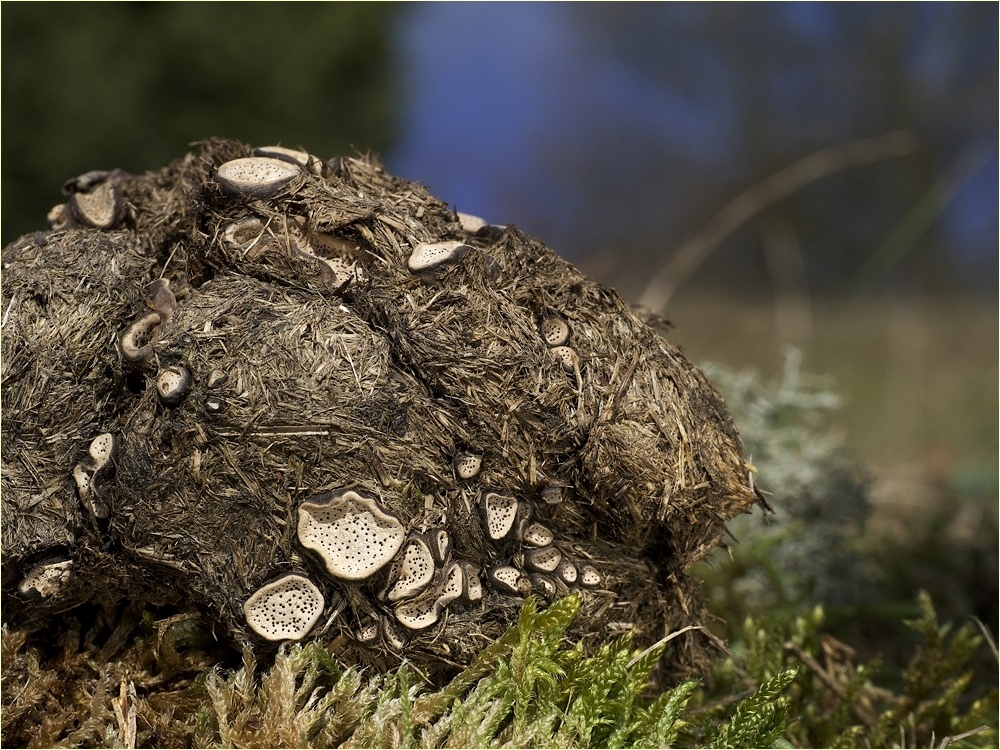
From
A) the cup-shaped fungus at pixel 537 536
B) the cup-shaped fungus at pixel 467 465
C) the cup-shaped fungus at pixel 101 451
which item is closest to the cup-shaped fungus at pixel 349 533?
the cup-shaped fungus at pixel 467 465

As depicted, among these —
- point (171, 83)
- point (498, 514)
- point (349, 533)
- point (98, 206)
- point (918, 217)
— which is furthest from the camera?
point (171, 83)

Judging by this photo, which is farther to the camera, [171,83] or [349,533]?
[171,83]

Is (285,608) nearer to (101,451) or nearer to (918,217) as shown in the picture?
(101,451)

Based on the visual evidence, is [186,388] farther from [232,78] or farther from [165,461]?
[232,78]

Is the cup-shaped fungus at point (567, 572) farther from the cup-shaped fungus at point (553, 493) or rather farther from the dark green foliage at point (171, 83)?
the dark green foliage at point (171, 83)

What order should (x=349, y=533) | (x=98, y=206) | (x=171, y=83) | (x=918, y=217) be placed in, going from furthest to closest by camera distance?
(x=171, y=83) → (x=918, y=217) → (x=98, y=206) → (x=349, y=533)

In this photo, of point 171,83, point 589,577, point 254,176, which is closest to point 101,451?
point 254,176
